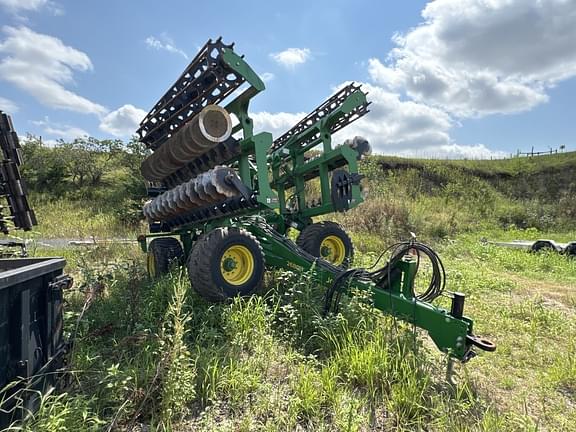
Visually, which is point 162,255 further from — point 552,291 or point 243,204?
point 552,291

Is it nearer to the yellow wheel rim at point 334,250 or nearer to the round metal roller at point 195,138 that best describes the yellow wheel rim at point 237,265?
the round metal roller at point 195,138

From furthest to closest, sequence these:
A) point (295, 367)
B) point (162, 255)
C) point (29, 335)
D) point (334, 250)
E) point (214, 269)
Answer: point (334, 250), point (162, 255), point (214, 269), point (295, 367), point (29, 335)

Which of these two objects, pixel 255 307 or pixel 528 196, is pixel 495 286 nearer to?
pixel 255 307

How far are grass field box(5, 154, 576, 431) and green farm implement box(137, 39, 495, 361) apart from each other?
27cm

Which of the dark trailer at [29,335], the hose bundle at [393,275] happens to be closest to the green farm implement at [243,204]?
the hose bundle at [393,275]

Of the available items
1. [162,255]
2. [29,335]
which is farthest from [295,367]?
[162,255]

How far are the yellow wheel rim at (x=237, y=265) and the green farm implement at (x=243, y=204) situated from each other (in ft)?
0.04

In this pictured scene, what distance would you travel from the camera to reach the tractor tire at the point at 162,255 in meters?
6.10

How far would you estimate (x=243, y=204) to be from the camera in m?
4.59

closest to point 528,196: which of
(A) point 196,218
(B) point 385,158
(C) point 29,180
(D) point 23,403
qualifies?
(B) point 385,158

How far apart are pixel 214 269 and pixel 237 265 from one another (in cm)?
41

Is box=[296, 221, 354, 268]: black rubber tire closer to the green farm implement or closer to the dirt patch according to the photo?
the green farm implement

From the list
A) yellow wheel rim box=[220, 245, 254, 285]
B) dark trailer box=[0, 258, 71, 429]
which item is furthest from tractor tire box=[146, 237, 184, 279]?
dark trailer box=[0, 258, 71, 429]

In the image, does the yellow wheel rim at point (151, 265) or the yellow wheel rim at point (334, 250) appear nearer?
the yellow wheel rim at point (151, 265)
